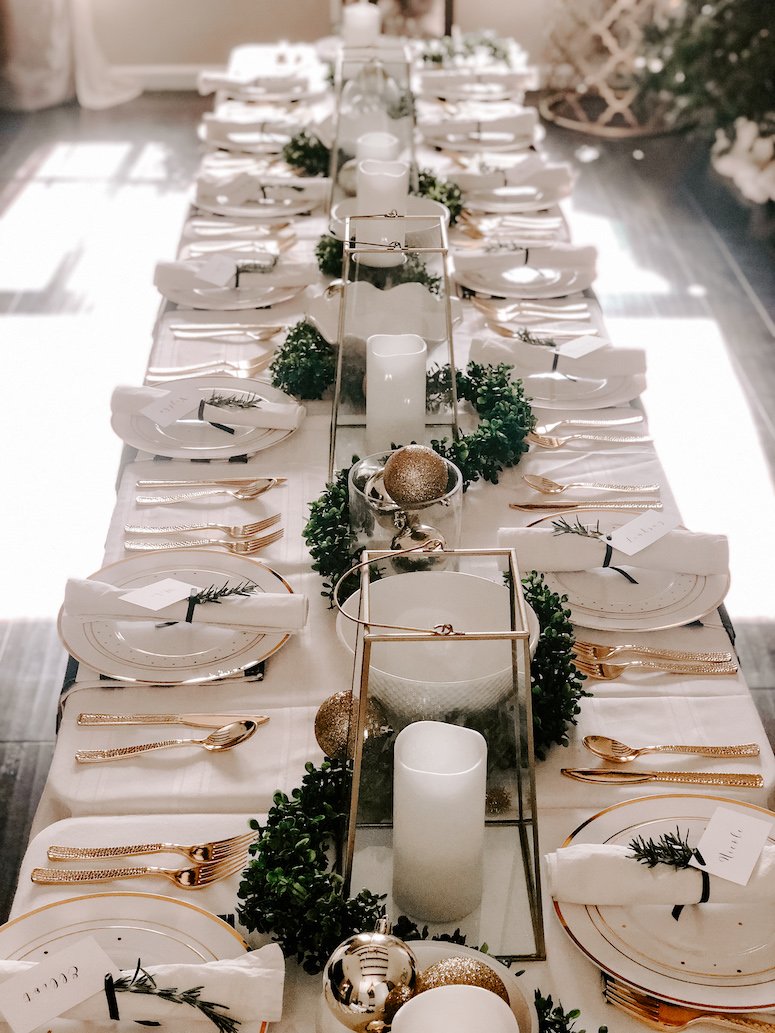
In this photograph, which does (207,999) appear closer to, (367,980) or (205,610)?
(367,980)

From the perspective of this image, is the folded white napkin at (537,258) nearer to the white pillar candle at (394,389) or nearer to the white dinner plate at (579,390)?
the white dinner plate at (579,390)

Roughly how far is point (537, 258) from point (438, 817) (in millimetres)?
1600

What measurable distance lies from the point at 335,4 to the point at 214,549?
15.9 feet

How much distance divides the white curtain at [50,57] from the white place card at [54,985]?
539cm

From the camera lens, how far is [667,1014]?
946 mm

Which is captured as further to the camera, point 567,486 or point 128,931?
point 567,486

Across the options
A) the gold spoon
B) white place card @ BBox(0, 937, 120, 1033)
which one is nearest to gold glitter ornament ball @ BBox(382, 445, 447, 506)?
the gold spoon

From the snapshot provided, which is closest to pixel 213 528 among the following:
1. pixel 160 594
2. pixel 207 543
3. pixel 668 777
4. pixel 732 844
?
pixel 207 543

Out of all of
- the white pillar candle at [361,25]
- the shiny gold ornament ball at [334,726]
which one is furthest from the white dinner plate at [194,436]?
the white pillar candle at [361,25]

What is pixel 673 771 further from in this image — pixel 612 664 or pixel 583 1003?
pixel 583 1003

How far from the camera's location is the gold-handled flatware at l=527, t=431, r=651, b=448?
5.85ft

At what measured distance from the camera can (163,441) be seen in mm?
1781

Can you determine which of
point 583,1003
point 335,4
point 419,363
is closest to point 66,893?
point 583,1003

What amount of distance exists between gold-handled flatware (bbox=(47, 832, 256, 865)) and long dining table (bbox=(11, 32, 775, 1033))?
0.05 ft
